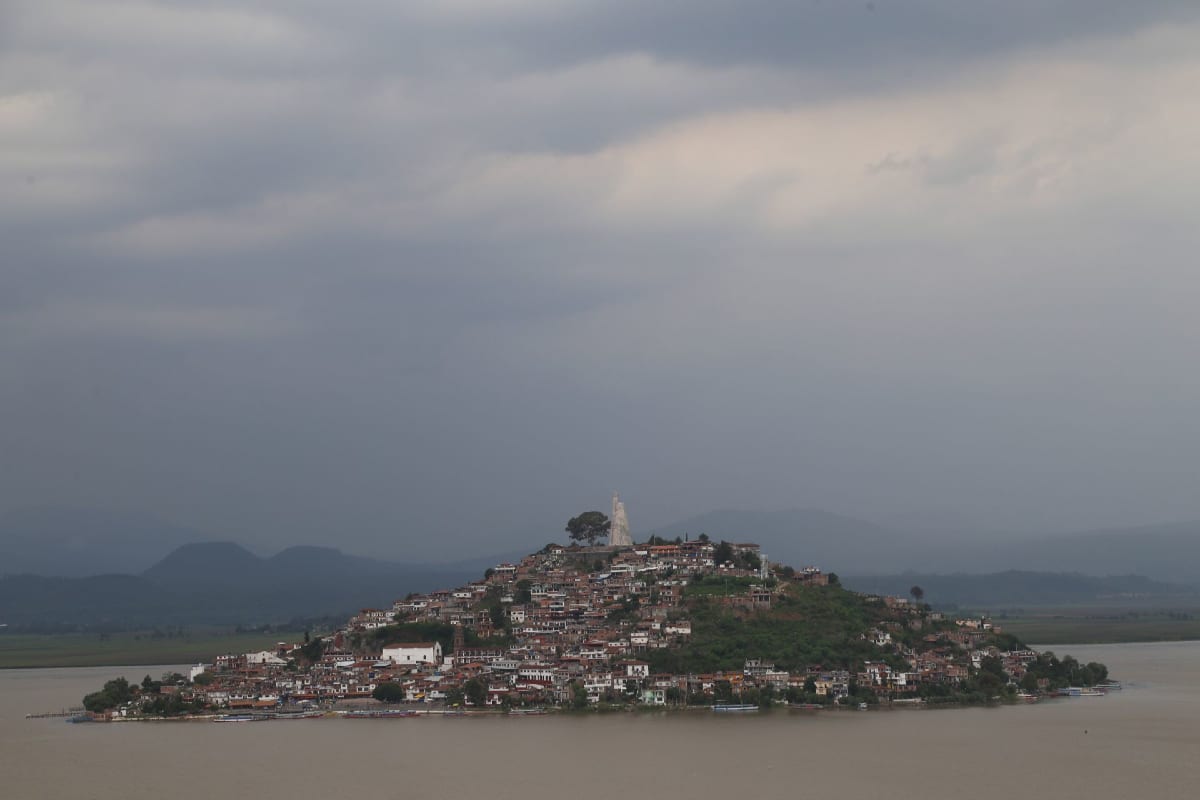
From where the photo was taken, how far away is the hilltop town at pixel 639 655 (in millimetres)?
44281

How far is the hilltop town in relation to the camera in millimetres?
44281

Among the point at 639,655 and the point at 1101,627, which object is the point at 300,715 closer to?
the point at 639,655

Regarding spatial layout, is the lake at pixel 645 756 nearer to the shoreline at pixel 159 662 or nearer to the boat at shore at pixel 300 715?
the boat at shore at pixel 300 715

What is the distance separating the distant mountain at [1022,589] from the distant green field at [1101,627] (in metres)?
30.0

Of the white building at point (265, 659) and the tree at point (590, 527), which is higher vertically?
the tree at point (590, 527)

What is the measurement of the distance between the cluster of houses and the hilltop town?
7 cm

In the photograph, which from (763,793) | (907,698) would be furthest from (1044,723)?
(763,793)

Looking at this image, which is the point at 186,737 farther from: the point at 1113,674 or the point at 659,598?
the point at 1113,674

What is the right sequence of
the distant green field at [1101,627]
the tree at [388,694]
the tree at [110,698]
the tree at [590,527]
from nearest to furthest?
1. the tree at [110,698]
2. the tree at [388,694]
3. the tree at [590,527]
4. the distant green field at [1101,627]

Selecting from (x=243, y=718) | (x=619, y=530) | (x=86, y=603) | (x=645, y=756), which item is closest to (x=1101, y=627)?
(x=619, y=530)

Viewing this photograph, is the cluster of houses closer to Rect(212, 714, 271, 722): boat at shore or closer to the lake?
Rect(212, 714, 271, 722): boat at shore

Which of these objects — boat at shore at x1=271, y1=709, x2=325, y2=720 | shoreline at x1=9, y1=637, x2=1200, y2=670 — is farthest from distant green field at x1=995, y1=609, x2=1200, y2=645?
boat at shore at x1=271, y1=709, x2=325, y2=720

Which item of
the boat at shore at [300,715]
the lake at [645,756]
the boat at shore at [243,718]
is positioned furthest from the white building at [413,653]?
the lake at [645,756]

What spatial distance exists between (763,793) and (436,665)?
21.1 m
